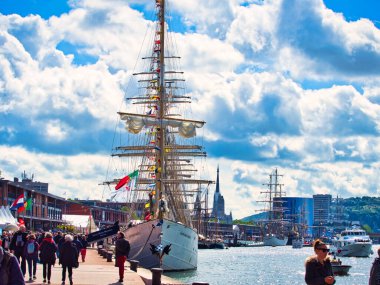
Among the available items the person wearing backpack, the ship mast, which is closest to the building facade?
the ship mast

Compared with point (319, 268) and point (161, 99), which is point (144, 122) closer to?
point (161, 99)

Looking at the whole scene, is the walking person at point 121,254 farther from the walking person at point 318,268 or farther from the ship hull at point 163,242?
the ship hull at point 163,242

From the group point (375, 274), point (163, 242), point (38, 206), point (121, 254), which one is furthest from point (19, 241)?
point (38, 206)

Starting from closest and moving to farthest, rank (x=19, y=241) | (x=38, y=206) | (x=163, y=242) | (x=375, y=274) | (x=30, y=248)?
1. (x=375, y=274)
2. (x=30, y=248)
3. (x=19, y=241)
4. (x=163, y=242)
5. (x=38, y=206)

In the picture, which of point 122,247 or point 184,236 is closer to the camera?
point 122,247

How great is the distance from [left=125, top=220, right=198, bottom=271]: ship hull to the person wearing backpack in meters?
43.1

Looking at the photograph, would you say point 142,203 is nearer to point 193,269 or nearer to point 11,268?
point 193,269

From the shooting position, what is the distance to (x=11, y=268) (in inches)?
448

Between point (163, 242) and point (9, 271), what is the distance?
149 feet

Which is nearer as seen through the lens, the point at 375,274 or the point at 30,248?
the point at 375,274

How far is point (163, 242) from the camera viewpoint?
56.4 metres

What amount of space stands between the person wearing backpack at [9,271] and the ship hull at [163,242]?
4308cm

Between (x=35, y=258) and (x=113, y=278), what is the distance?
361cm

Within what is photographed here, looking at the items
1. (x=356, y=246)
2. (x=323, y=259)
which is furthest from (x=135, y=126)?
(x=356, y=246)
